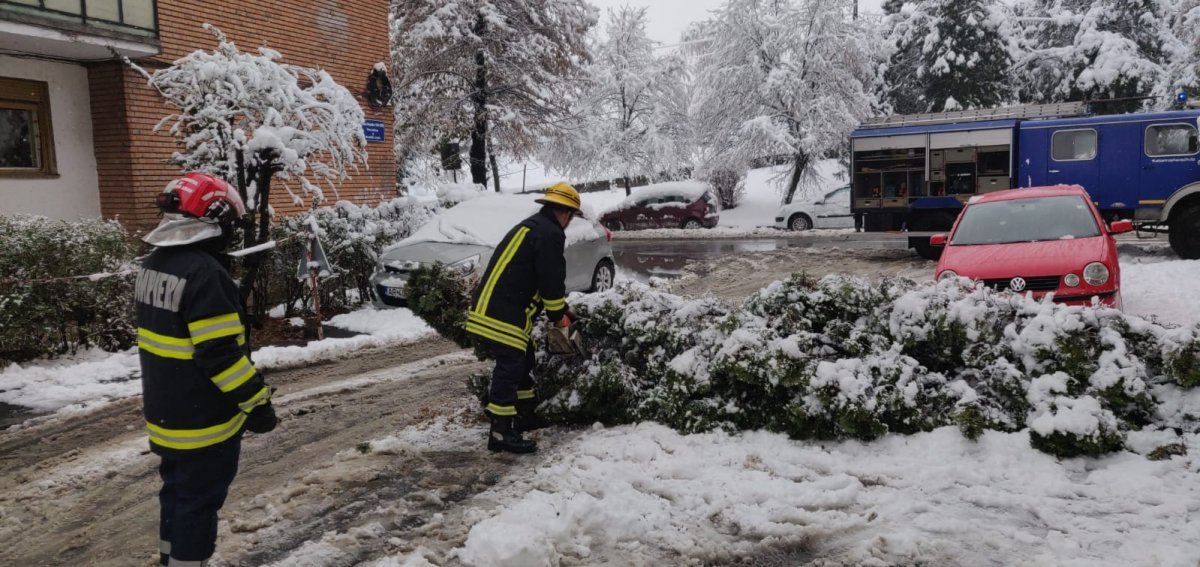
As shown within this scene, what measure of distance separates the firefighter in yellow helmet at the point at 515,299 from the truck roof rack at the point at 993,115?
46.0ft

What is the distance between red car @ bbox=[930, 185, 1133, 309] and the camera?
725cm

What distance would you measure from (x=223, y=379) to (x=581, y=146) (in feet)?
75.5

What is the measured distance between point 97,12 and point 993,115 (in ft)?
52.3

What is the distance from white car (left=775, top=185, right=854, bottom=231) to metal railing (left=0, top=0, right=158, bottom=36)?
60.1ft

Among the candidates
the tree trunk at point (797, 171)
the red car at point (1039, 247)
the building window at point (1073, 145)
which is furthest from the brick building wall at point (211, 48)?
the tree trunk at point (797, 171)

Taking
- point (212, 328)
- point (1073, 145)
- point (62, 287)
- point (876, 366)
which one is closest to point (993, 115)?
point (1073, 145)

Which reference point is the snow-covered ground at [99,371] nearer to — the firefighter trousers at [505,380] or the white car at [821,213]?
the firefighter trousers at [505,380]

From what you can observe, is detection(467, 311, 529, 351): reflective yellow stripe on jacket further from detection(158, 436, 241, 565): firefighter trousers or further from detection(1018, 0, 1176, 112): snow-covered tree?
detection(1018, 0, 1176, 112): snow-covered tree

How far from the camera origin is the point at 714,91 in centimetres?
2962

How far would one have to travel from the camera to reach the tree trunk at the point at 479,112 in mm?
22141

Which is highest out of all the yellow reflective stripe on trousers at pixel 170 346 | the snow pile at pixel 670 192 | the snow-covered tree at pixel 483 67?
the snow-covered tree at pixel 483 67

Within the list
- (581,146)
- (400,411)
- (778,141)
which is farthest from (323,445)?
(778,141)

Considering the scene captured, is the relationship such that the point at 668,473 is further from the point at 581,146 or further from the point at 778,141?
the point at 778,141

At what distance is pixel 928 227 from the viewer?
16.6 metres
